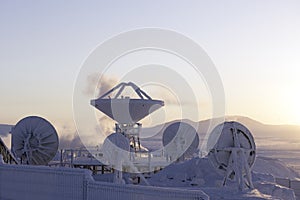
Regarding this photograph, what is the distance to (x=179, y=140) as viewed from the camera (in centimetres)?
4994

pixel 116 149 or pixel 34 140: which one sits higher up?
pixel 34 140

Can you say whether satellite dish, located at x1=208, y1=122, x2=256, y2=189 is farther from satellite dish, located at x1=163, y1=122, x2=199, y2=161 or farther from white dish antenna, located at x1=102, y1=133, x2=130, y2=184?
satellite dish, located at x1=163, y1=122, x2=199, y2=161

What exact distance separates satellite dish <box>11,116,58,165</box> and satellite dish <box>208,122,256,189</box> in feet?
54.2

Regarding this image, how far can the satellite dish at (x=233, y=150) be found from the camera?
27906mm

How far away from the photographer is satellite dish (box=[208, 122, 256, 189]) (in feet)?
91.6

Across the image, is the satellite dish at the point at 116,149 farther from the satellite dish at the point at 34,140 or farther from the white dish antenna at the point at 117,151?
the satellite dish at the point at 34,140

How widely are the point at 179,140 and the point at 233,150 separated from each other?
22.1 m

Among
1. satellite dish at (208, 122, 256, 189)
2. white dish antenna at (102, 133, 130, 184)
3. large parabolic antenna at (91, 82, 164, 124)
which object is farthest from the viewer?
large parabolic antenna at (91, 82, 164, 124)

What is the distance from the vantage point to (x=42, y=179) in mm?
22891

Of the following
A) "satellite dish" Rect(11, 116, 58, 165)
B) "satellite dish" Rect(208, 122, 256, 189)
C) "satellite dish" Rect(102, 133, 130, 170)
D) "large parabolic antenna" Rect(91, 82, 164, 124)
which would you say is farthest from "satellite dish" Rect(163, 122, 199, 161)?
"satellite dish" Rect(208, 122, 256, 189)

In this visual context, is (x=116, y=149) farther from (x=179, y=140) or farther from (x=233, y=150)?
(x=179, y=140)

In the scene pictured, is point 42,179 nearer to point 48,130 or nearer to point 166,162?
point 48,130

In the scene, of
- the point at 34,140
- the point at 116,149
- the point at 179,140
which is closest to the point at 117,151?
the point at 116,149

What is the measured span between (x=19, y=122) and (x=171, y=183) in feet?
44.1
